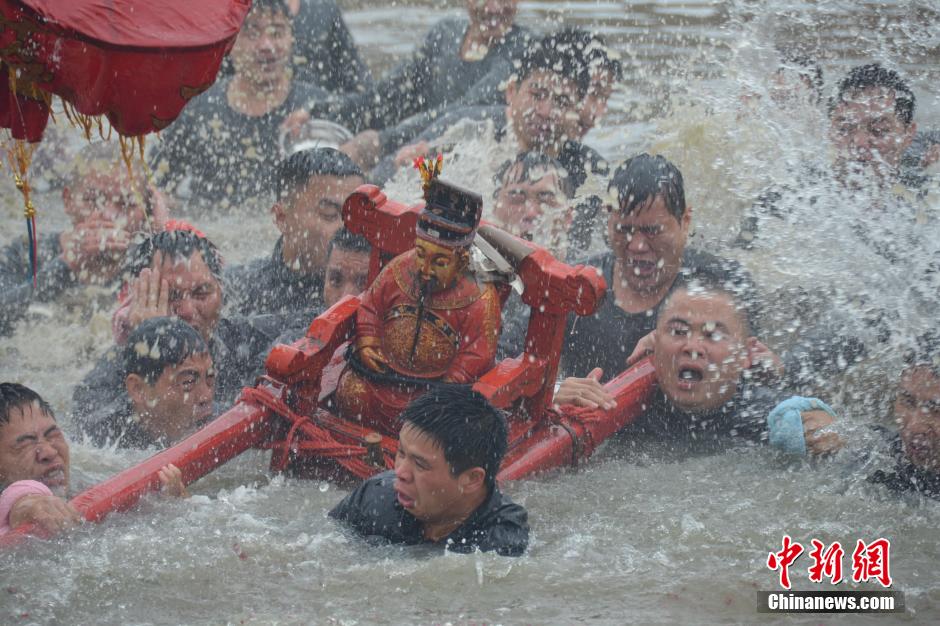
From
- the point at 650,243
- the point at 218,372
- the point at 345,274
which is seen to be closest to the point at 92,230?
the point at 218,372

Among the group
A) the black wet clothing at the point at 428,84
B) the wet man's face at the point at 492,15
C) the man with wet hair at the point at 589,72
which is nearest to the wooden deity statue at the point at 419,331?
the man with wet hair at the point at 589,72

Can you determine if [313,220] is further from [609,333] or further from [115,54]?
[115,54]

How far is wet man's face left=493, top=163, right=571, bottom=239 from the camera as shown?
604 centimetres

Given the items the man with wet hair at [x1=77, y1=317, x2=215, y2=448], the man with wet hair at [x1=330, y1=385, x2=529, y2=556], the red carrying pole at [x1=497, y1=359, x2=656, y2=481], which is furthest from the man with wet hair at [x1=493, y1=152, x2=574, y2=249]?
the man with wet hair at [x1=330, y1=385, x2=529, y2=556]

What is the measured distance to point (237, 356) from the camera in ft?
18.2

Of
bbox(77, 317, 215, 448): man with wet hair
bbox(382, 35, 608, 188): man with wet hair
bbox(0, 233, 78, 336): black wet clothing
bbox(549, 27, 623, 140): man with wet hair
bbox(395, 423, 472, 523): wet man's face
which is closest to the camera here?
bbox(395, 423, 472, 523): wet man's face

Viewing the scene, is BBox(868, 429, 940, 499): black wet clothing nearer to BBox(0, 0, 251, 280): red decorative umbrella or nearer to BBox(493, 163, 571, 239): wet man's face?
BBox(493, 163, 571, 239): wet man's face

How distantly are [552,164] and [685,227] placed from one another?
866 millimetres

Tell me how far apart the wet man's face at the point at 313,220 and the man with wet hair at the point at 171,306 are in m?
0.51

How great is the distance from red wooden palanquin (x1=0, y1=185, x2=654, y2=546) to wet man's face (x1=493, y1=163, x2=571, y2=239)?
1294 mm

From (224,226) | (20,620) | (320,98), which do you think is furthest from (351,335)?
(320,98)

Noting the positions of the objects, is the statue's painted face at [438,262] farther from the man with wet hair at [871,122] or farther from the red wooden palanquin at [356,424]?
the man with wet hair at [871,122]

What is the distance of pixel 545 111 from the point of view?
671 cm

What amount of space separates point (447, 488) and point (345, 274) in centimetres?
168
